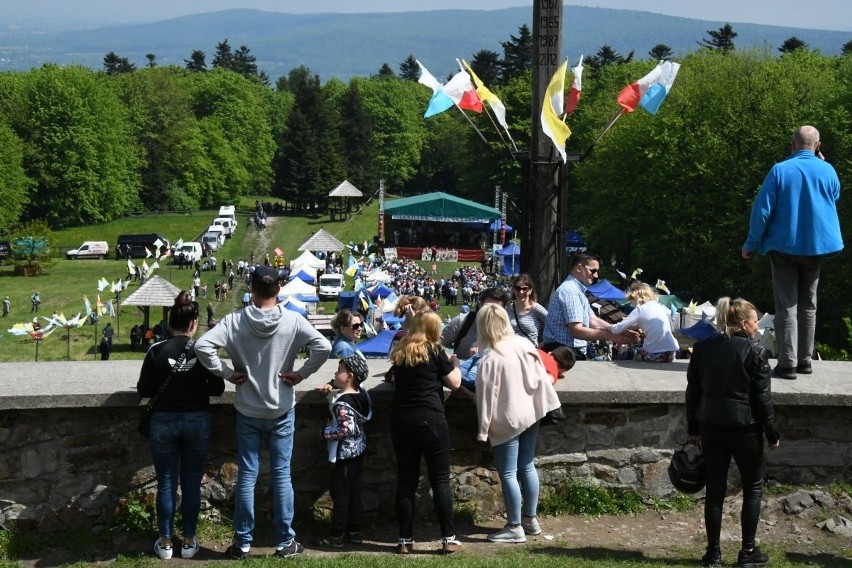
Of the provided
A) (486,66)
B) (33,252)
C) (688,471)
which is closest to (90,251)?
(33,252)

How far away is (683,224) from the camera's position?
4441cm

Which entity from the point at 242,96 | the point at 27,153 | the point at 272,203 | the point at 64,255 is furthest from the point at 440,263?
the point at 242,96

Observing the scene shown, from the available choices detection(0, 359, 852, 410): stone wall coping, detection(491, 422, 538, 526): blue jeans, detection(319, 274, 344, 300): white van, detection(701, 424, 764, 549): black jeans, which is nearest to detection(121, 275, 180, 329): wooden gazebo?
detection(319, 274, 344, 300): white van

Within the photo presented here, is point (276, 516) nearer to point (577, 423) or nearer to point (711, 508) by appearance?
point (577, 423)

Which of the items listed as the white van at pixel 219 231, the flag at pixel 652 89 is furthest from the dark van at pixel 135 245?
the flag at pixel 652 89

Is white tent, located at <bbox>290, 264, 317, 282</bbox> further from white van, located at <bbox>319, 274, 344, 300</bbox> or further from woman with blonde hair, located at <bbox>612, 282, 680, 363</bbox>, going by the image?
woman with blonde hair, located at <bbox>612, 282, 680, 363</bbox>

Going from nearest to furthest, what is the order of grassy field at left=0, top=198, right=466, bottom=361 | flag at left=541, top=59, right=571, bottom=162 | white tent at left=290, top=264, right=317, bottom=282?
flag at left=541, top=59, right=571, bottom=162 < grassy field at left=0, top=198, right=466, bottom=361 < white tent at left=290, top=264, right=317, bottom=282

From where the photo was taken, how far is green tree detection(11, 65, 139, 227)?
6994 cm

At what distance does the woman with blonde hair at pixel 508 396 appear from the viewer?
6.19 metres

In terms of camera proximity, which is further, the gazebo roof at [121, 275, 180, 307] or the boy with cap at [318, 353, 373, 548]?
the gazebo roof at [121, 275, 180, 307]

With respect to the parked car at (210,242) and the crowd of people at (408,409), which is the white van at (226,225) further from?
the crowd of people at (408,409)

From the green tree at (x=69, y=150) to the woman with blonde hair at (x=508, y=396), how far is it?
67.0 m

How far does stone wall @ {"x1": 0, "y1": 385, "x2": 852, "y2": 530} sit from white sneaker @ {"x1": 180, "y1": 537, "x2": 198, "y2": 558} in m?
0.42

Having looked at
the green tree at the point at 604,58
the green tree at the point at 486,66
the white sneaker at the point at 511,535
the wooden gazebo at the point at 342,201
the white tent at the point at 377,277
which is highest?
the green tree at the point at 486,66
